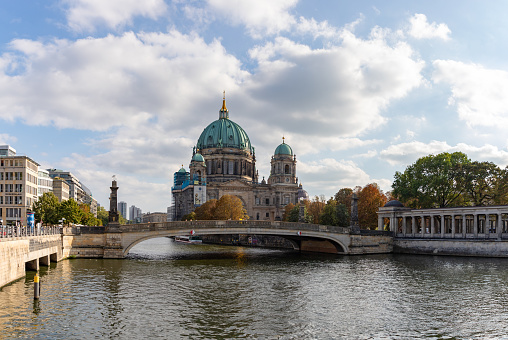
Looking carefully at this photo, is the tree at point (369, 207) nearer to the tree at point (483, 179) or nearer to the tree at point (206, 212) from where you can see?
the tree at point (483, 179)

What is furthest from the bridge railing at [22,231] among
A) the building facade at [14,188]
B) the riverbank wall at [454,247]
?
the riverbank wall at [454,247]

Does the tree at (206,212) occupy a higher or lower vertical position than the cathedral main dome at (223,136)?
lower

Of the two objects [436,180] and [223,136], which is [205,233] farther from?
[223,136]

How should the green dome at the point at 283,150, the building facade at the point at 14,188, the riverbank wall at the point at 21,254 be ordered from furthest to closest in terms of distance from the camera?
the green dome at the point at 283,150, the building facade at the point at 14,188, the riverbank wall at the point at 21,254

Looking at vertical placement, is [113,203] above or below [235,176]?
below

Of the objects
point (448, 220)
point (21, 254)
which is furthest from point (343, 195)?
point (21, 254)

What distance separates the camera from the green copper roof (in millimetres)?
178750

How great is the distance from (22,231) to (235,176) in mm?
136959

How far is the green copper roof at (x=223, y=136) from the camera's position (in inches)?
7037

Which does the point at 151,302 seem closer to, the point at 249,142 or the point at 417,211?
the point at 417,211

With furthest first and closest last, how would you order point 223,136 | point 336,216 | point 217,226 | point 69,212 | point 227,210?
point 223,136, point 227,210, point 336,216, point 69,212, point 217,226

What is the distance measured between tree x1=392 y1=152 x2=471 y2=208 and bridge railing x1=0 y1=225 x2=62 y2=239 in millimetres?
58698

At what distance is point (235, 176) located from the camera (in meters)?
177

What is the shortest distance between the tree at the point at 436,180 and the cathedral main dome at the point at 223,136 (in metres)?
97.4
